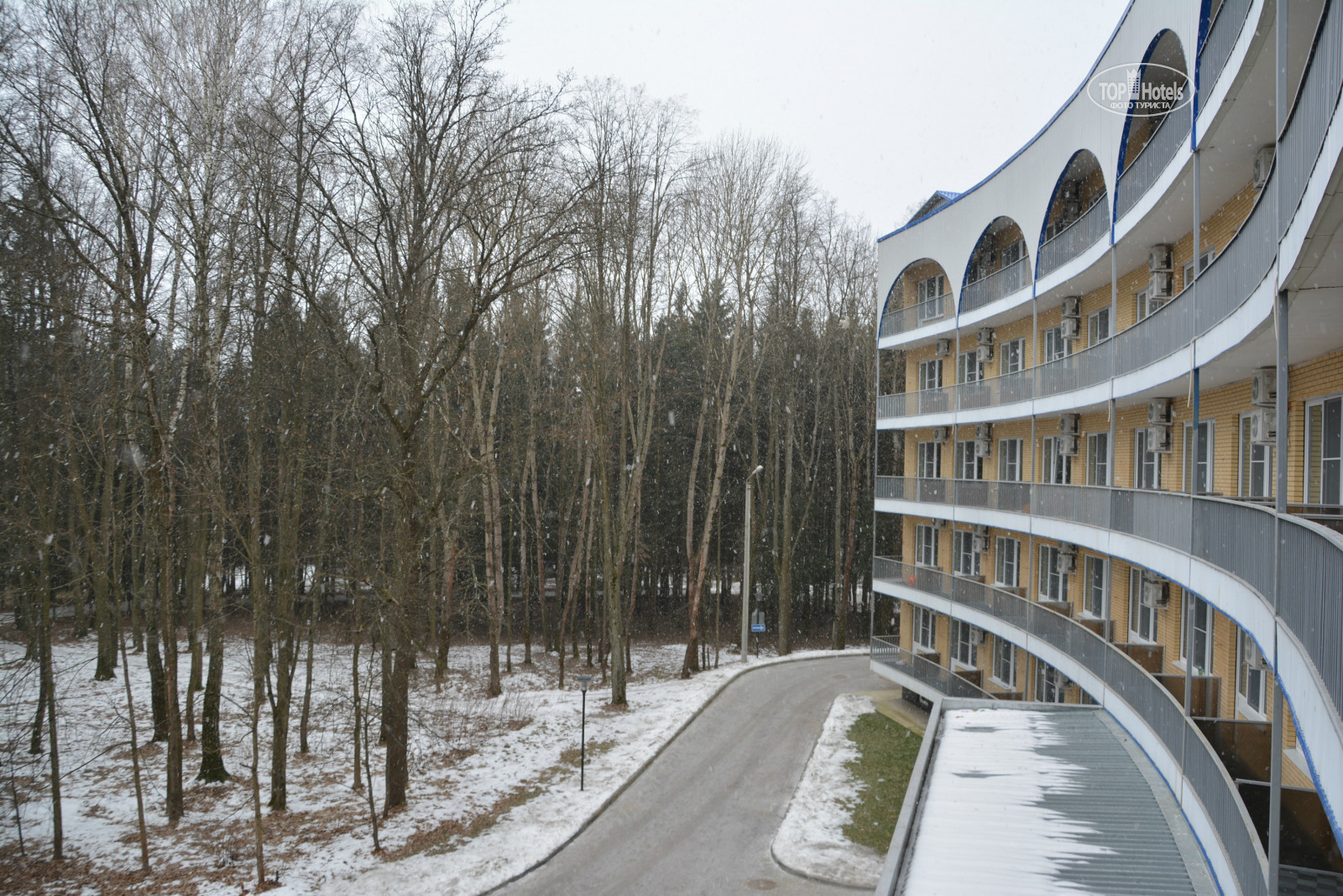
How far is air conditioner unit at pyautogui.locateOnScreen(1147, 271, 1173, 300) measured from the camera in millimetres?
14203

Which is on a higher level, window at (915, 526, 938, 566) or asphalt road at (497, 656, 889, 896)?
window at (915, 526, 938, 566)

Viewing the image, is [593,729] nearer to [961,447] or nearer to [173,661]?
[173,661]

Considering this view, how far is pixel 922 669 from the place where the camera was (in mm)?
23141

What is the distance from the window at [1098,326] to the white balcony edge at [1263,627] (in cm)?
420

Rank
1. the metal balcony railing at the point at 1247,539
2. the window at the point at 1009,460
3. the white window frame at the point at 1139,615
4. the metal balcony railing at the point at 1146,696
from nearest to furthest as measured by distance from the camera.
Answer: the metal balcony railing at the point at 1247,539
the metal balcony railing at the point at 1146,696
the white window frame at the point at 1139,615
the window at the point at 1009,460

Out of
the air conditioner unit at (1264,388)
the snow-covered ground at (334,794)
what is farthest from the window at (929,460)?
the air conditioner unit at (1264,388)

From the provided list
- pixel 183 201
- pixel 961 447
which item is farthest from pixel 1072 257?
pixel 183 201

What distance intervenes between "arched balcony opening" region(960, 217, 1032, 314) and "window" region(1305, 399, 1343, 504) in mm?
9470

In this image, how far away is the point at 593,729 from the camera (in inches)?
816

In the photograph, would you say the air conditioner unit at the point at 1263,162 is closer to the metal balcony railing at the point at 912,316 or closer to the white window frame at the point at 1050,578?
the white window frame at the point at 1050,578

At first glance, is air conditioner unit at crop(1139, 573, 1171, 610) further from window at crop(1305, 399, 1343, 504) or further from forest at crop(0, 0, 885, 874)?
forest at crop(0, 0, 885, 874)

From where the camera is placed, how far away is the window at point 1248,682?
10827mm

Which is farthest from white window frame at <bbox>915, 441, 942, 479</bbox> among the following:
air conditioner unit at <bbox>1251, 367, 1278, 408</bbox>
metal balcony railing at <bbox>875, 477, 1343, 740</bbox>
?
air conditioner unit at <bbox>1251, 367, 1278, 408</bbox>

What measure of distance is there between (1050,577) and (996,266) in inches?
346
